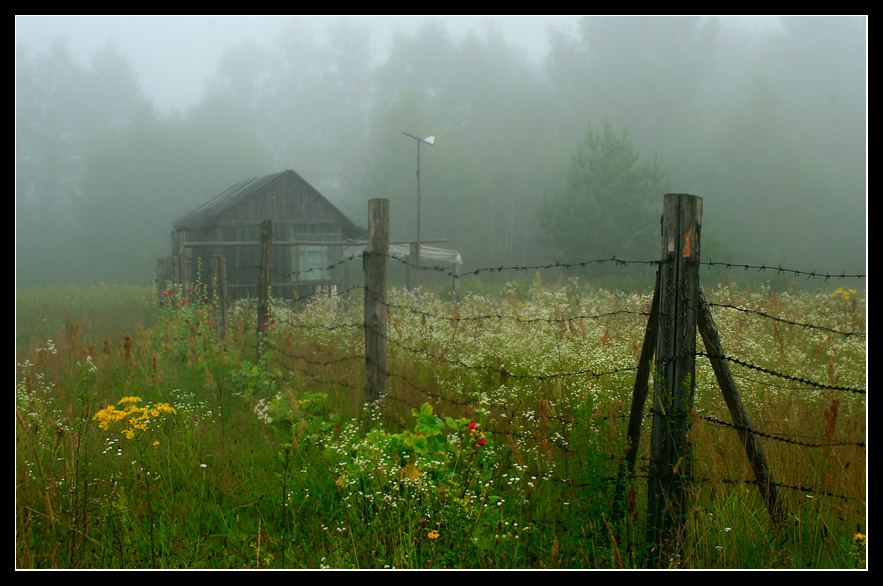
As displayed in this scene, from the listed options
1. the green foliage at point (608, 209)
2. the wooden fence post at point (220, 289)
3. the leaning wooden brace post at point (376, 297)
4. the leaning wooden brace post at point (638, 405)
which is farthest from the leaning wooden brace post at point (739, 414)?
the green foliage at point (608, 209)

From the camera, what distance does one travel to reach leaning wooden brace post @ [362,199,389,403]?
14.8ft

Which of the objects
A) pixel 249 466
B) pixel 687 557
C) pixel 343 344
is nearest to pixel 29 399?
pixel 249 466

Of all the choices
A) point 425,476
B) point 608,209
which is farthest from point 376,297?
point 608,209

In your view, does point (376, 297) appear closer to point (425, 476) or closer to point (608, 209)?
point (425, 476)

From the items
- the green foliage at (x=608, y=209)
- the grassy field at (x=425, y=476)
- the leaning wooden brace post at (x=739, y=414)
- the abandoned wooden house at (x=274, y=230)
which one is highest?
the green foliage at (x=608, y=209)

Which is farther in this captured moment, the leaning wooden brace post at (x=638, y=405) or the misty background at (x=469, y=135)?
the misty background at (x=469, y=135)

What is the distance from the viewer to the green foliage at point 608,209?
92.5 feet

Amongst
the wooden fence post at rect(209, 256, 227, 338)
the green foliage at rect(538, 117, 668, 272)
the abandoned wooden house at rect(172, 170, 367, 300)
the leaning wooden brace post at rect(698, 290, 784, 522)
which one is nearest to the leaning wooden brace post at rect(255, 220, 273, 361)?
the wooden fence post at rect(209, 256, 227, 338)

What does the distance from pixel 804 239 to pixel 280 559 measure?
4725 cm

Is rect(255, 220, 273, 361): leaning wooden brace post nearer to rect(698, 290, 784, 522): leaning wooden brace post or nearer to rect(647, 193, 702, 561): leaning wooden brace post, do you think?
rect(647, 193, 702, 561): leaning wooden brace post

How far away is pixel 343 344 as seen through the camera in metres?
7.42

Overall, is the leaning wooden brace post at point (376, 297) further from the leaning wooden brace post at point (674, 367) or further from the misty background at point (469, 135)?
the misty background at point (469, 135)

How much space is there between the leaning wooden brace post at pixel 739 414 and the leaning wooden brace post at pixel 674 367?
0.12 meters

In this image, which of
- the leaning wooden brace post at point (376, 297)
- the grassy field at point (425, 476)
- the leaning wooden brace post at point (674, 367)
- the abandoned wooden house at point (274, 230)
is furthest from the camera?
the abandoned wooden house at point (274, 230)
